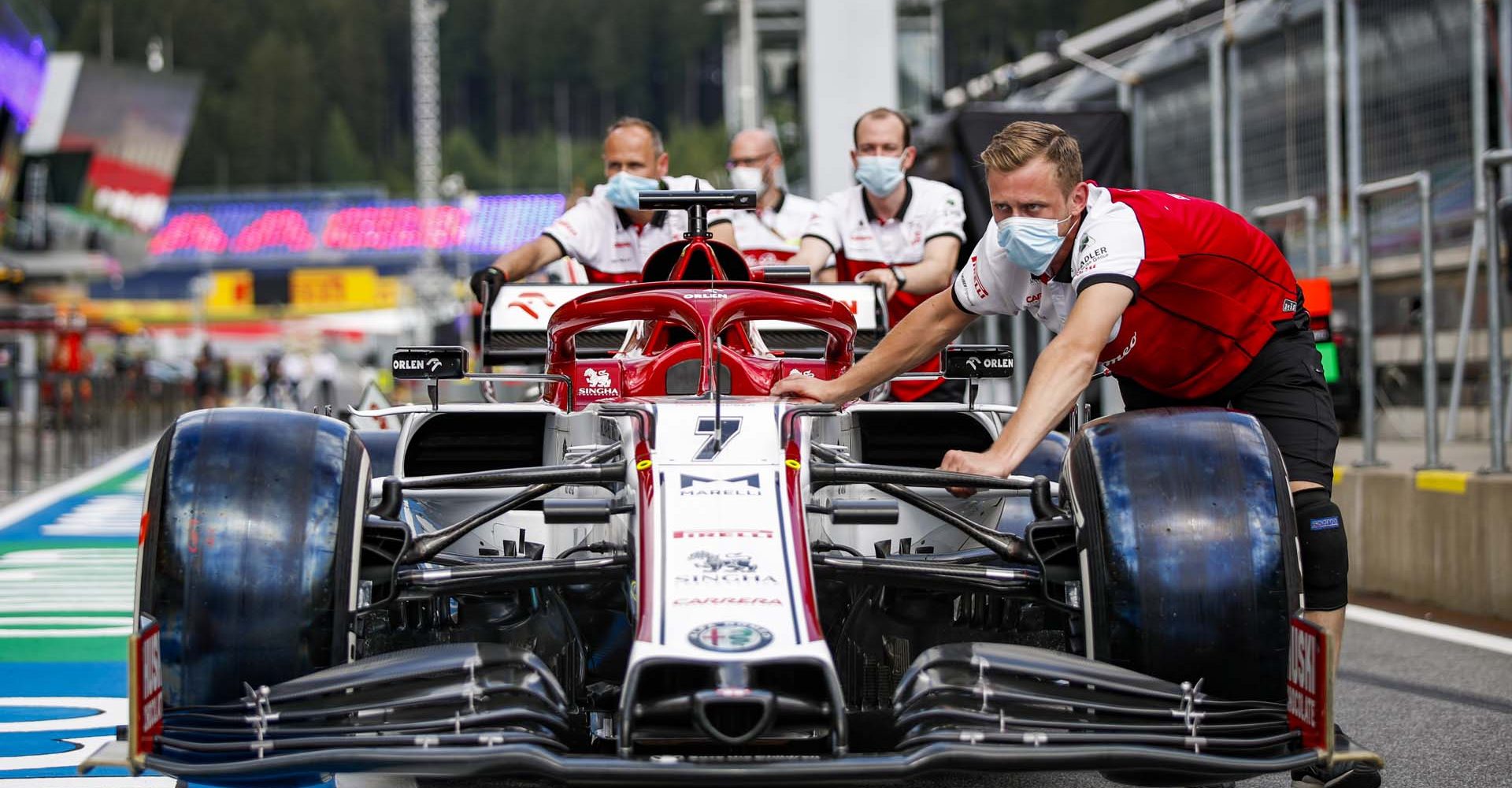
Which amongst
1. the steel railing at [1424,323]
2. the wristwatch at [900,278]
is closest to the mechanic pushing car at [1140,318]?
the wristwatch at [900,278]

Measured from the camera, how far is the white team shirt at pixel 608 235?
747 cm

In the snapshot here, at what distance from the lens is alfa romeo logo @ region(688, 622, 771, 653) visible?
3125mm

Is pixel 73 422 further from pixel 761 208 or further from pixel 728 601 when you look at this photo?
pixel 728 601

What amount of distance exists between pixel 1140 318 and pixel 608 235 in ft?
12.2

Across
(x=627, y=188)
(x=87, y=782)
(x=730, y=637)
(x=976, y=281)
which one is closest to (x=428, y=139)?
(x=627, y=188)

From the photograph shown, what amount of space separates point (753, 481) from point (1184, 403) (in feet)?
4.78

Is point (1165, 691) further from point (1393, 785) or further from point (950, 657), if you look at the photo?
point (1393, 785)

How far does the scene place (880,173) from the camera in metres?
7.60

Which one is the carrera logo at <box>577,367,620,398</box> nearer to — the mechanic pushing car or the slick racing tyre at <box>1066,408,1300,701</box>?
the mechanic pushing car

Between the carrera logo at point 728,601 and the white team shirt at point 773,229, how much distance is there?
564cm

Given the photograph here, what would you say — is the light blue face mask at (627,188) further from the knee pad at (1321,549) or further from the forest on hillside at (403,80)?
the forest on hillside at (403,80)

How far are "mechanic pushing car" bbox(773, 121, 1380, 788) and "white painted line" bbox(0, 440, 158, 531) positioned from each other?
8.15m

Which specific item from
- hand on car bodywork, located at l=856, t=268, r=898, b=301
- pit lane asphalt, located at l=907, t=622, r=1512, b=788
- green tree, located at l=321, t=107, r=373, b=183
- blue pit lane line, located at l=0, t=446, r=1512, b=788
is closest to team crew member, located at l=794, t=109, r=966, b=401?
hand on car bodywork, located at l=856, t=268, r=898, b=301

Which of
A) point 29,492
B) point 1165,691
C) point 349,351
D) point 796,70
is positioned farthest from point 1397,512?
point 349,351
